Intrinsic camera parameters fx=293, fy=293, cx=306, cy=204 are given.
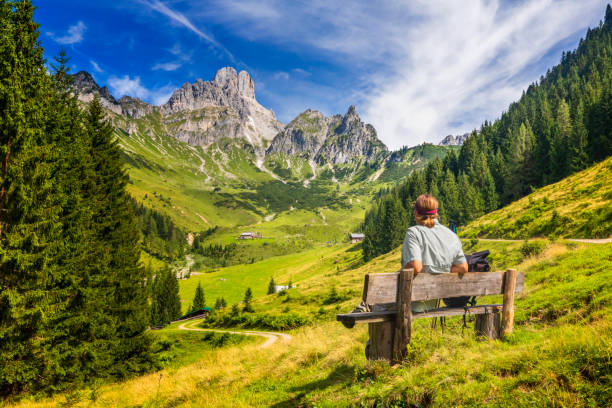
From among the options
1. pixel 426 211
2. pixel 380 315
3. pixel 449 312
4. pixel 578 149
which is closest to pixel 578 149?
pixel 578 149

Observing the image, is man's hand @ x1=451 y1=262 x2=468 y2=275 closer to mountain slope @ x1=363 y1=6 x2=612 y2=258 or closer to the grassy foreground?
the grassy foreground

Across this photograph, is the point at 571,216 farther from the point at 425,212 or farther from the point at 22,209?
the point at 22,209

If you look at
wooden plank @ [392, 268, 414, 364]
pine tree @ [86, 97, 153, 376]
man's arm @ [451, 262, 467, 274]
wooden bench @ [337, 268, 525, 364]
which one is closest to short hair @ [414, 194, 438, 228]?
man's arm @ [451, 262, 467, 274]

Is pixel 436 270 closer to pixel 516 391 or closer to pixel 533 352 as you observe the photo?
pixel 533 352

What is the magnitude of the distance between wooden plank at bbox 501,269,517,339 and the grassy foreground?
27 cm


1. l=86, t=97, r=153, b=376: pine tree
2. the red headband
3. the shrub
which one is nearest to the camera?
the red headband

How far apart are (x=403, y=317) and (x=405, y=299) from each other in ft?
1.12

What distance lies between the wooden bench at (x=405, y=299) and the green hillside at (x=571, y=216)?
23.4 meters

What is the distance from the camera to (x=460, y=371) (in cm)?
477

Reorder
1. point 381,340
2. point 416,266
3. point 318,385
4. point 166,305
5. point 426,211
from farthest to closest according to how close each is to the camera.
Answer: point 166,305
point 318,385
point 426,211
point 381,340
point 416,266

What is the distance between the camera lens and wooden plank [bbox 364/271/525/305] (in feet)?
16.0

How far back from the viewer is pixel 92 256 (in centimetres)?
1752

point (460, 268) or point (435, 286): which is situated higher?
point (460, 268)

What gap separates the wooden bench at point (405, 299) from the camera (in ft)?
16.2
